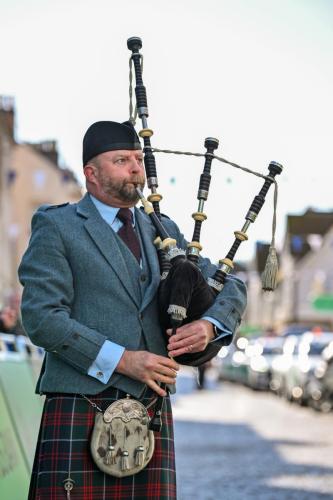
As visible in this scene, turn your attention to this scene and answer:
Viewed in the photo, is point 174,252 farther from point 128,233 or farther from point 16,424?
point 16,424

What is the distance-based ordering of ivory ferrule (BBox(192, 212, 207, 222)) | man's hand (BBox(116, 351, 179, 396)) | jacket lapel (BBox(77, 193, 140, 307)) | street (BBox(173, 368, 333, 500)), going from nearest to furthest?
1. man's hand (BBox(116, 351, 179, 396))
2. jacket lapel (BBox(77, 193, 140, 307))
3. ivory ferrule (BBox(192, 212, 207, 222))
4. street (BBox(173, 368, 333, 500))

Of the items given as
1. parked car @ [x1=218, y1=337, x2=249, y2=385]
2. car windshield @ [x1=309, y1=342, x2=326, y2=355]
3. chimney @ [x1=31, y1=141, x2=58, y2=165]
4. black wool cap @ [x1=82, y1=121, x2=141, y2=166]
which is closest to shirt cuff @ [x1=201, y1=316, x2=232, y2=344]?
black wool cap @ [x1=82, y1=121, x2=141, y2=166]

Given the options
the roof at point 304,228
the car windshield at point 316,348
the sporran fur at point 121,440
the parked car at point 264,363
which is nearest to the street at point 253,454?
the sporran fur at point 121,440

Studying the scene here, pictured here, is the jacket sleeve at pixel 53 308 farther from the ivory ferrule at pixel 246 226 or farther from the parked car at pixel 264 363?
the parked car at pixel 264 363

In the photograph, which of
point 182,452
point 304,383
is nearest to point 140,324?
point 182,452

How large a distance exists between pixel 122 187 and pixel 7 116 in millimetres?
39610

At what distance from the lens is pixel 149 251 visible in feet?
13.7

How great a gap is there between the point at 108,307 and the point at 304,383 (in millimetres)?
19888

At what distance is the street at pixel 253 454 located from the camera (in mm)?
9305

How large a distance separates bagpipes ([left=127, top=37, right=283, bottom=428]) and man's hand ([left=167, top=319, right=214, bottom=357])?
1.2 inches

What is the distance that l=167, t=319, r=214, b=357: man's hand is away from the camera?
390 cm

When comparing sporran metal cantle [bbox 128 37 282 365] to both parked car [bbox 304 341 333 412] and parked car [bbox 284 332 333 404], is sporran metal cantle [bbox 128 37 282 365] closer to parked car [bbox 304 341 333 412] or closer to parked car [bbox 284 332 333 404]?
parked car [bbox 304 341 333 412]

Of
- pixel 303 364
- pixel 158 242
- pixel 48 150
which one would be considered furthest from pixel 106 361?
pixel 48 150

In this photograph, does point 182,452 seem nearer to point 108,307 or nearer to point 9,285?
point 108,307
